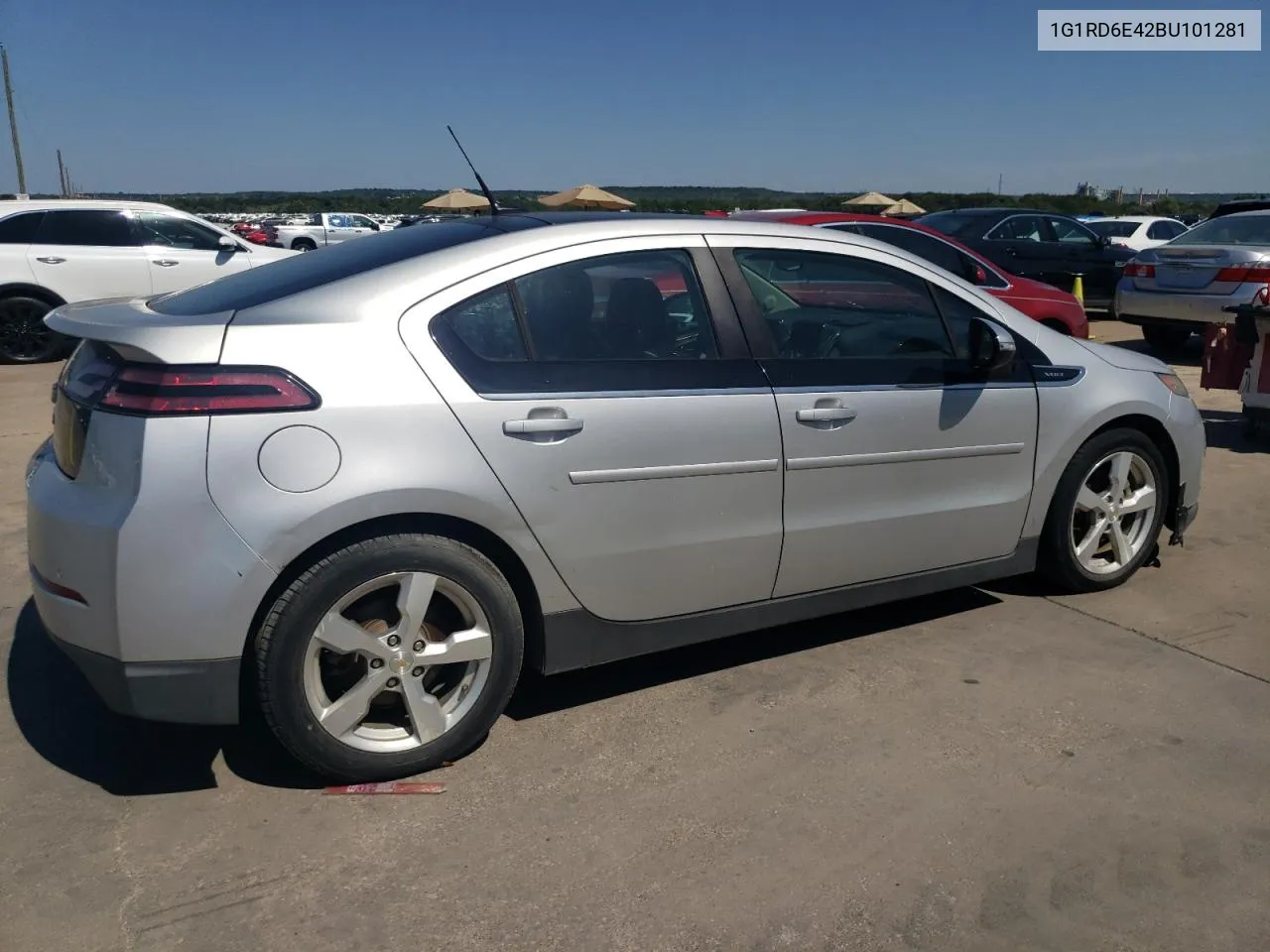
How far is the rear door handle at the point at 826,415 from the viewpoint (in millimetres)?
3756

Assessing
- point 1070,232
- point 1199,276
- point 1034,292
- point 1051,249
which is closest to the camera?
point 1034,292

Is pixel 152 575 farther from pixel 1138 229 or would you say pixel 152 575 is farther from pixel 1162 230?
pixel 1162 230

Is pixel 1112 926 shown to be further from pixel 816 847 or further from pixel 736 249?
pixel 736 249

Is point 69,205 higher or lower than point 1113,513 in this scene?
higher

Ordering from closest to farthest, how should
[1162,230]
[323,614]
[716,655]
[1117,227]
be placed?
[323,614] → [716,655] → [1162,230] → [1117,227]

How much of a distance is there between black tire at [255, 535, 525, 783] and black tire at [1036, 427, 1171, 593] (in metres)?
2.42

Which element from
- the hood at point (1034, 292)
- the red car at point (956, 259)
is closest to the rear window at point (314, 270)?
the red car at point (956, 259)

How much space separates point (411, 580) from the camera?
3.13 meters

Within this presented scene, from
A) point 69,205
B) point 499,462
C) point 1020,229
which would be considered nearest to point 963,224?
point 1020,229

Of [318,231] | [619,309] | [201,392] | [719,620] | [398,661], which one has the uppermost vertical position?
[318,231]

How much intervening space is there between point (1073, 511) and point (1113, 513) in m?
0.29

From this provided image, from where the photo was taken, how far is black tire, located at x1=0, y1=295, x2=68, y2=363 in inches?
452

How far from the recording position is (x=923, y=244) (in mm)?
8930

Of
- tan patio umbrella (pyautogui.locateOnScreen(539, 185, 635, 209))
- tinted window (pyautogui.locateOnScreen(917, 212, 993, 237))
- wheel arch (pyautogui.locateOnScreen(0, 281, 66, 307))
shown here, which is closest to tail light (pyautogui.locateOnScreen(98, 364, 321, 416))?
wheel arch (pyautogui.locateOnScreen(0, 281, 66, 307))
